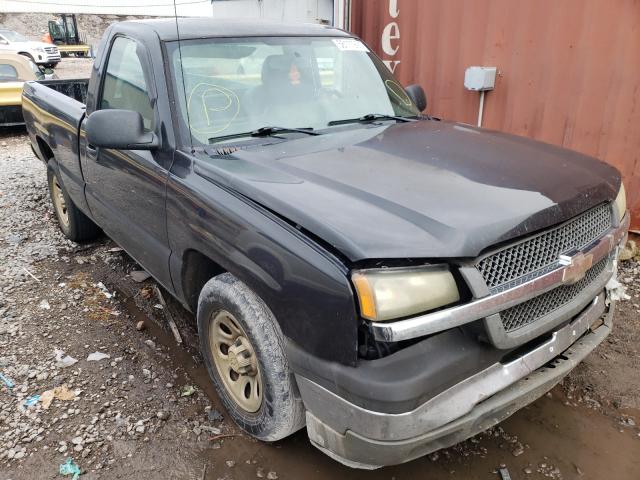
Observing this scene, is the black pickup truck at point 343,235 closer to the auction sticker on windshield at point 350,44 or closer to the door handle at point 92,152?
the auction sticker on windshield at point 350,44

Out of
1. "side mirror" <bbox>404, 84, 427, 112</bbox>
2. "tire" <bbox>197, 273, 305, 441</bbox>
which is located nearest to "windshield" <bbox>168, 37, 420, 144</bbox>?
"side mirror" <bbox>404, 84, 427, 112</bbox>

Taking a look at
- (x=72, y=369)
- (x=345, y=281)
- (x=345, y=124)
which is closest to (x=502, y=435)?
(x=345, y=281)

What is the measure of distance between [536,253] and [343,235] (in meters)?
0.78

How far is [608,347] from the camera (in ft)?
10.5

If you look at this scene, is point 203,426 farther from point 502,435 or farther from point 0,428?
point 502,435

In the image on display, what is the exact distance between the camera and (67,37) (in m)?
33.4

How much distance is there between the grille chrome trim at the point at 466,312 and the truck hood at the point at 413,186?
7.0 inches

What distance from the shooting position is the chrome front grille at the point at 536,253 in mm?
1786

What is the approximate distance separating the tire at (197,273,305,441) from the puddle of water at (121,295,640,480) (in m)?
0.16

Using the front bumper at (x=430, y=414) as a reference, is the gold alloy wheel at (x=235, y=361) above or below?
below

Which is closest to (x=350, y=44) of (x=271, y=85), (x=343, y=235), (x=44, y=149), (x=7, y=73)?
(x=271, y=85)

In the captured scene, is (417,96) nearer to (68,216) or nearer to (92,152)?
(92,152)

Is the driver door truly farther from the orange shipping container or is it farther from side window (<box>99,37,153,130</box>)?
the orange shipping container

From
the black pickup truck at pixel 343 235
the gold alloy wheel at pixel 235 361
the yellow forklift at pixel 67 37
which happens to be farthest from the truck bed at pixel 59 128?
the yellow forklift at pixel 67 37
